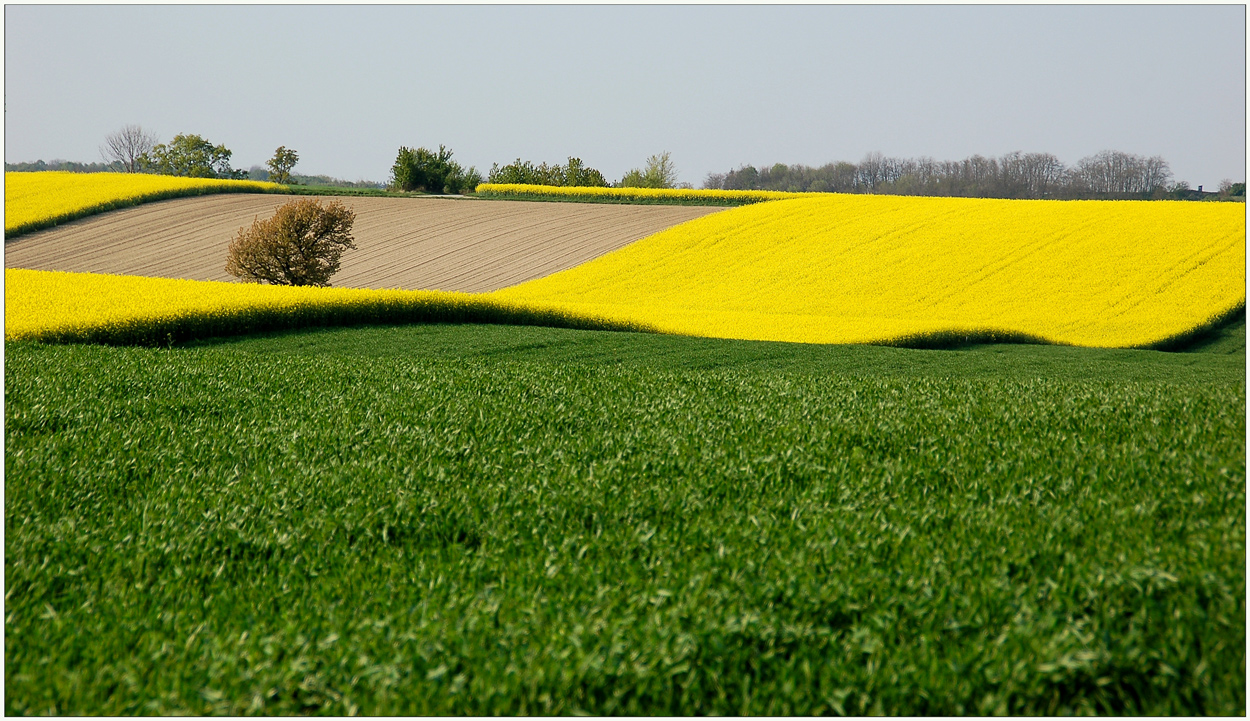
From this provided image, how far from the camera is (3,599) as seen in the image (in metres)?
3.63

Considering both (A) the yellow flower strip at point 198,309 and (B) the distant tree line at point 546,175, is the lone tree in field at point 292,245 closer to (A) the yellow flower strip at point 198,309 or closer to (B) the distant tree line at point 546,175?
(A) the yellow flower strip at point 198,309

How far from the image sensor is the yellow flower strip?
45.8 ft

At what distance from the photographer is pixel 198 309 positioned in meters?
15.2

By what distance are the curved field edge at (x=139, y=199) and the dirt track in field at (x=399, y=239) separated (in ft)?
2.22

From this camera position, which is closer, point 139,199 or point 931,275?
point 931,275

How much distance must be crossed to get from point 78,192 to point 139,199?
4.30m

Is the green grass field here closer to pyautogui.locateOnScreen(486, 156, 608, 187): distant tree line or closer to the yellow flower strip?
the yellow flower strip

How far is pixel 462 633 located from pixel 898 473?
3047 millimetres

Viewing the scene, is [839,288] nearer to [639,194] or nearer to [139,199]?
[639,194]

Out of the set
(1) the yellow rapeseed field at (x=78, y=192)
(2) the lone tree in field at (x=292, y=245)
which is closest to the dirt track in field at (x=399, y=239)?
(1) the yellow rapeseed field at (x=78, y=192)

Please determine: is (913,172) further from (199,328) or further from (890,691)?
(890,691)

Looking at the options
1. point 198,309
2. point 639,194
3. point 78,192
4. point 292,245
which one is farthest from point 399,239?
point 78,192

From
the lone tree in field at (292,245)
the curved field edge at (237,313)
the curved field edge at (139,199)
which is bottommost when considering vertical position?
the curved field edge at (237,313)

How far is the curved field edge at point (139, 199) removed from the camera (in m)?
36.7
